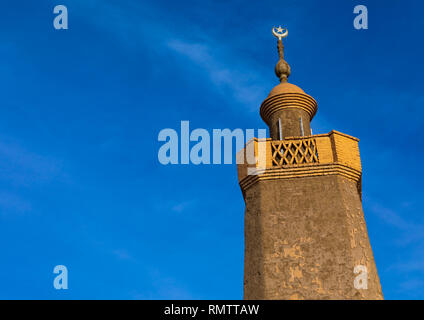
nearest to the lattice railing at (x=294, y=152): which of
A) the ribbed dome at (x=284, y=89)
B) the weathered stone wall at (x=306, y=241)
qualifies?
the weathered stone wall at (x=306, y=241)

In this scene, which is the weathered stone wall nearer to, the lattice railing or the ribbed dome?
the lattice railing

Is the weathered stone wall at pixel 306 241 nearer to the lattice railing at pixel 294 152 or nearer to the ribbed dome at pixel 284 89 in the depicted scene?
the lattice railing at pixel 294 152

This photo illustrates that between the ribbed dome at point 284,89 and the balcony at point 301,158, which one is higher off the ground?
the ribbed dome at point 284,89

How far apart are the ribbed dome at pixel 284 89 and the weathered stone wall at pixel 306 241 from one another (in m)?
4.50

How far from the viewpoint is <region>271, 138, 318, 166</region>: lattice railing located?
16828 millimetres

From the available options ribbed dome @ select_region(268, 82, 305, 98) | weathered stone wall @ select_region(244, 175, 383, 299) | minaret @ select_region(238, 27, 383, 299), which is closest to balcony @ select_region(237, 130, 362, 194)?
minaret @ select_region(238, 27, 383, 299)

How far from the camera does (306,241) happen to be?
15312 mm

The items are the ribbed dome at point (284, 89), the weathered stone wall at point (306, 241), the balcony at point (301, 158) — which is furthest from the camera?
the ribbed dome at point (284, 89)

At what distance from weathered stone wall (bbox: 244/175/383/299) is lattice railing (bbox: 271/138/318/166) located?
2.20 ft

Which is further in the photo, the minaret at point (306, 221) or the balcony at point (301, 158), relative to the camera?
the balcony at point (301, 158)

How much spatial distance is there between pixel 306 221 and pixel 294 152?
2.68m

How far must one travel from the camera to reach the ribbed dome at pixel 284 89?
19650 mm

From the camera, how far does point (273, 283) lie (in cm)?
1476
